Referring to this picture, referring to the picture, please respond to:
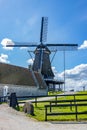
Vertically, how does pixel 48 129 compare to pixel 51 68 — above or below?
below

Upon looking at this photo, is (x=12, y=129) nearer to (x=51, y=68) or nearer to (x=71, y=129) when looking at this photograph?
(x=71, y=129)

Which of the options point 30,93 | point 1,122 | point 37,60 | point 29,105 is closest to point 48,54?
point 37,60

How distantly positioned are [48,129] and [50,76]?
64.3 m

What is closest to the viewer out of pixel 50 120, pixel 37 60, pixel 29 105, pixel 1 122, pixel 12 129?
pixel 12 129

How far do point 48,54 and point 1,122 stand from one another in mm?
61553

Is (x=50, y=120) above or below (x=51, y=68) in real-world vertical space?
below

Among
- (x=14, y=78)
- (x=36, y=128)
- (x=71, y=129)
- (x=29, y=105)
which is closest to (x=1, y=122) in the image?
(x=36, y=128)

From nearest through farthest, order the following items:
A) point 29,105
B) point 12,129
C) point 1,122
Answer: point 12,129 < point 1,122 < point 29,105

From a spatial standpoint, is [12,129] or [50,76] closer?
[12,129]

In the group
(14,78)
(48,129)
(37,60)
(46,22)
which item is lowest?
(48,129)

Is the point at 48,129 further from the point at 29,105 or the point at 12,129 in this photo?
the point at 29,105

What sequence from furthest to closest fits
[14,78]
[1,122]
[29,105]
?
[14,78] < [29,105] < [1,122]

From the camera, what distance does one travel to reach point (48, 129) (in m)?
15.3

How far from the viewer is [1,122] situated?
54.2ft
